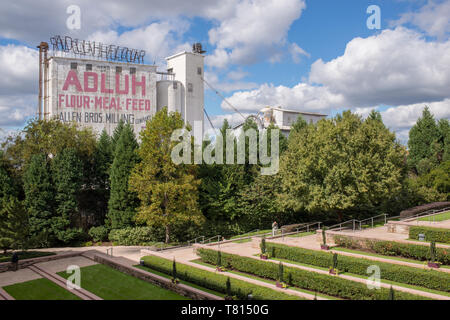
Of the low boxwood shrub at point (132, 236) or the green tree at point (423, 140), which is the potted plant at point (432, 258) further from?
the green tree at point (423, 140)

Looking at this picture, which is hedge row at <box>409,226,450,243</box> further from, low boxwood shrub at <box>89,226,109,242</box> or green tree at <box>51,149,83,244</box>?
green tree at <box>51,149,83,244</box>

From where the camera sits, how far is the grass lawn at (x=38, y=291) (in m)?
15.6

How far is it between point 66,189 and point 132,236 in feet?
21.2

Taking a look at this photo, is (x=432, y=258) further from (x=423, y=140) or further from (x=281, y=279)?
(x=423, y=140)

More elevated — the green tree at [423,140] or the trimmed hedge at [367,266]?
the green tree at [423,140]

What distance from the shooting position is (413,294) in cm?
1233

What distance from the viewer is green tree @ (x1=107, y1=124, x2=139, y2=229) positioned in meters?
28.8

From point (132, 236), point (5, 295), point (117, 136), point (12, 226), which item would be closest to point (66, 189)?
point (132, 236)

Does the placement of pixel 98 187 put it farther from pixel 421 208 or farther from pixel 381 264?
pixel 421 208

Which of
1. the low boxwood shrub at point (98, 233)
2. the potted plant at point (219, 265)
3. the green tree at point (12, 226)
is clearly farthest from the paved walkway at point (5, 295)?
the low boxwood shrub at point (98, 233)

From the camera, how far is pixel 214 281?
15695 millimetres

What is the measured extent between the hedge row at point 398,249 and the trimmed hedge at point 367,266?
2.23 meters
